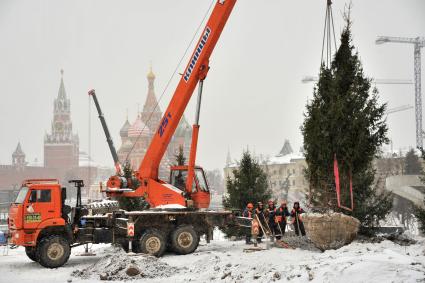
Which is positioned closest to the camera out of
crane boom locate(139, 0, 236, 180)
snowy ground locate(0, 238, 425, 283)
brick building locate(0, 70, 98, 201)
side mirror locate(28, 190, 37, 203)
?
snowy ground locate(0, 238, 425, 283)

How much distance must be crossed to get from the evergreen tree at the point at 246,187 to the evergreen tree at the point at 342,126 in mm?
8206

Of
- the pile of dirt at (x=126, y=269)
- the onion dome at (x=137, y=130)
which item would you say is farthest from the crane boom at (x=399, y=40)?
the pile of dirt at (x=126, y=269)

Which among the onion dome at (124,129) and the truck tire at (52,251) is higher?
the onion dome at (124,129)

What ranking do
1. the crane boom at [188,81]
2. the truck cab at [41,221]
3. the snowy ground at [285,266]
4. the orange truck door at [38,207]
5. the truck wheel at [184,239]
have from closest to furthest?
1. the snowy ground at [285,266]
2. the truck cab at [41,221]
3. the orange truck door at [38,207]
4. the truck wheel at [184,239]
5. the crane boom at [188,81]

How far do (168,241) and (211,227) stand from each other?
167cm

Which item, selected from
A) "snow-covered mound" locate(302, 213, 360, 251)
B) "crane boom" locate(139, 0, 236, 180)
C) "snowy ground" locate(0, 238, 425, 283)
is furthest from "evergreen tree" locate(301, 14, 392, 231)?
"crane boom" locate(139, 0, 236, 180)

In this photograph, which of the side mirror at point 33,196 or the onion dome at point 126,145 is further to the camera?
the onion dome at point 126,145

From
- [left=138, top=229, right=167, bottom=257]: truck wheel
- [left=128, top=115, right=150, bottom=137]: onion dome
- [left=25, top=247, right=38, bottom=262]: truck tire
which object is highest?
[left=128, top=115, right=150, bottom=137]: onion dome

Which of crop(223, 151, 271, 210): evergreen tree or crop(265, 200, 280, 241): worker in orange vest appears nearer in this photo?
crop(265, 200, 280, 241): worker in orange vest

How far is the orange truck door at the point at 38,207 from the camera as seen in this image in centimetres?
1792

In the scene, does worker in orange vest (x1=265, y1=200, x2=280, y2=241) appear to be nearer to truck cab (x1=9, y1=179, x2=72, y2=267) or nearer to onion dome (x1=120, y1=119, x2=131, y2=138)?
truck cab (x1=9, y1=179, x2=72, y2=267)

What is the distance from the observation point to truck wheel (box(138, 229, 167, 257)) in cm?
1900

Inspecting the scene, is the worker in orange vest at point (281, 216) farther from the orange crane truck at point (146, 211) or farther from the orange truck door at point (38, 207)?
the orange truck door at point (38, 207)

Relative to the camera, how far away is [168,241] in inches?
778
